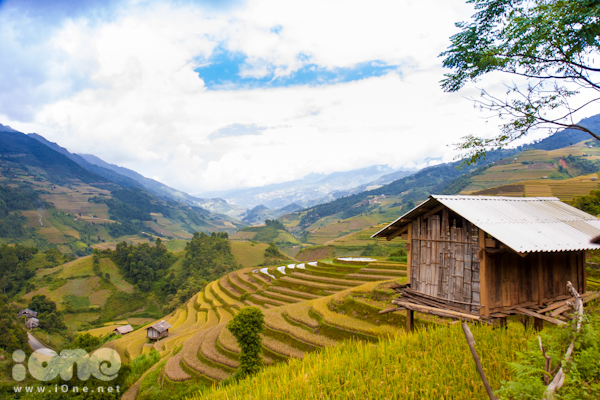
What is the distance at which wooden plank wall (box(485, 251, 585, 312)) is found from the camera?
7145 mm

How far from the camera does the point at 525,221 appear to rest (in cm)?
769

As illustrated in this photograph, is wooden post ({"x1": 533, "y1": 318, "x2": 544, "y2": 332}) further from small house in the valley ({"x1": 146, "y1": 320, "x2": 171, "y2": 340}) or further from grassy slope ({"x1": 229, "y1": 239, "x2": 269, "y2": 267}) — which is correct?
grassy slope ({"x1": 229, "y1": 239, "x2": 269, "y2": 267})

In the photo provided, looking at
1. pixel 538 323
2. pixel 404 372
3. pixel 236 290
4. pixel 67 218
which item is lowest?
pixel 236 290

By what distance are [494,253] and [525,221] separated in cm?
157

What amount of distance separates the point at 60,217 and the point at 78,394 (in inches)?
6132

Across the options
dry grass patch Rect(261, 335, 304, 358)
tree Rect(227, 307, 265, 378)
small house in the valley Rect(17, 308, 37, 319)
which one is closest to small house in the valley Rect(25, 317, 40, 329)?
small house in the valley Rect(17, 308, 37, 319)

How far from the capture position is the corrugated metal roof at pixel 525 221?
673 centimetres

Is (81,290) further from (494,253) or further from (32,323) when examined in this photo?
(494,253)

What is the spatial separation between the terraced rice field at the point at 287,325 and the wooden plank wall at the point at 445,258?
2614 mm

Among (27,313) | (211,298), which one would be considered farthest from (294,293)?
(27,313)

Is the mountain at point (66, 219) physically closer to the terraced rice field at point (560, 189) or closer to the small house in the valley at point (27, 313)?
the small house in the valley at point (27, 313)

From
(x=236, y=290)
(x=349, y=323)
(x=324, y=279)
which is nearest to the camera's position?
(x=349, y=323)

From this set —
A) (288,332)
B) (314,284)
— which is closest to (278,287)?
(314,284)

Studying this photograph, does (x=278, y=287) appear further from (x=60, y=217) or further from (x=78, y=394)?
(x=60, y=217)
